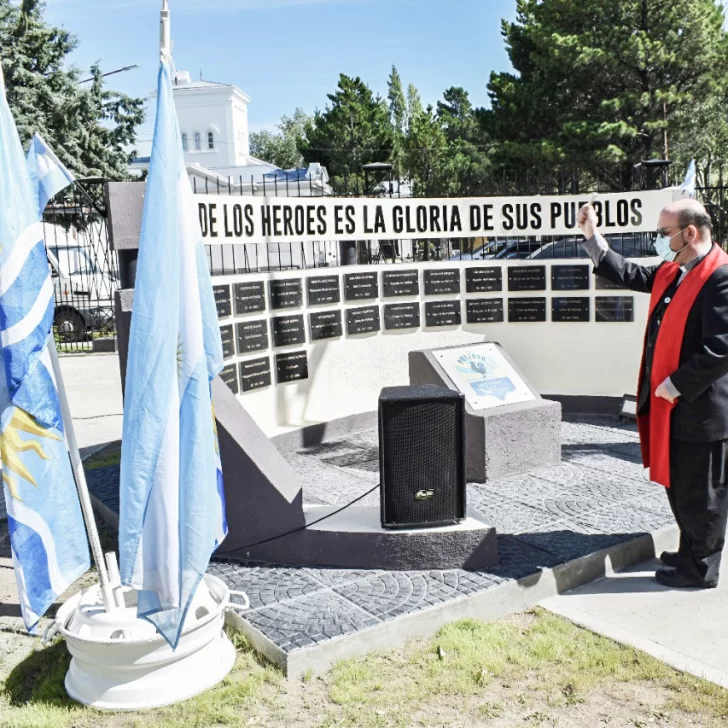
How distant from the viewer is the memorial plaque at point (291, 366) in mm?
8227

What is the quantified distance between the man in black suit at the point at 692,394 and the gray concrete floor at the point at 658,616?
0.52ft

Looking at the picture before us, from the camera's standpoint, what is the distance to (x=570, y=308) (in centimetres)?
966

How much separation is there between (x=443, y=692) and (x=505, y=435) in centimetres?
344

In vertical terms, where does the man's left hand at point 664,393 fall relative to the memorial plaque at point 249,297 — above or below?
below

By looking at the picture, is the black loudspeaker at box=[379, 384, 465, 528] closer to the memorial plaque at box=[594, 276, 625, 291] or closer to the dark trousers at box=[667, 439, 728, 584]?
the dark trousers at box=[667, 439, 728, 584]

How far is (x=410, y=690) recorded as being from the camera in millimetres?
3910

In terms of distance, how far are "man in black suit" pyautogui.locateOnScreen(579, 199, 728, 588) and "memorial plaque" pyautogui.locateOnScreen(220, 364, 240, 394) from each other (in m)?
3.70

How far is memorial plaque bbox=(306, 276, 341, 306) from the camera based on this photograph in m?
8.53

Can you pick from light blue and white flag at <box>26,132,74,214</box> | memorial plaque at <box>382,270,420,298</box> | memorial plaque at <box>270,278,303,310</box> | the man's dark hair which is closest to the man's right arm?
the man's dark hair

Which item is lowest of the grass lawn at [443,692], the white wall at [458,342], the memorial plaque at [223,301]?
the grass lawn at [443,692]

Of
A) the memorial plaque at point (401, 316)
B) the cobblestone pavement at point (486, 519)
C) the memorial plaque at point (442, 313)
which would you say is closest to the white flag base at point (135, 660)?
the cobblestone pavement at point (486, 519)

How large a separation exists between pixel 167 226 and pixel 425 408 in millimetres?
2045

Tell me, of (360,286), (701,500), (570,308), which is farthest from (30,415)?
(570,308)

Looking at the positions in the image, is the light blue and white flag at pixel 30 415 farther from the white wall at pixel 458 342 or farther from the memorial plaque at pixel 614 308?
the memorial plaque at pixel 614 308
